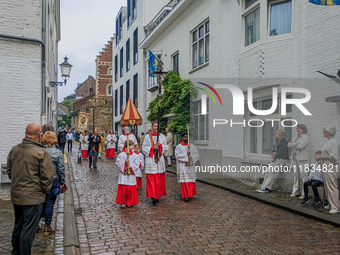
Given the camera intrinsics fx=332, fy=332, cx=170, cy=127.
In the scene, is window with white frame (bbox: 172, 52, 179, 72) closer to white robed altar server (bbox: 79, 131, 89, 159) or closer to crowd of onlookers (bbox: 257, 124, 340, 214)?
white robed altar server (bbox: 79, 131, 89, 159)

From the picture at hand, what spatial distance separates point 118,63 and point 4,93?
22263mm

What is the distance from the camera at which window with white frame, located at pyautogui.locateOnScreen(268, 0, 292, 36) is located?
9203 millimetres

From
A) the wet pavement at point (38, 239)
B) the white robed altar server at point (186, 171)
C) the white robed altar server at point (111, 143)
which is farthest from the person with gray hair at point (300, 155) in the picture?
the white robed altar server at point (111, 143)

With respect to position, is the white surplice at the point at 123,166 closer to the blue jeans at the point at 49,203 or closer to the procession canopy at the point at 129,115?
the blue jeans at the point at 49,203

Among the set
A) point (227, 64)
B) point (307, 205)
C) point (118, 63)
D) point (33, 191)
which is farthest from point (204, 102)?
point (118, 63)

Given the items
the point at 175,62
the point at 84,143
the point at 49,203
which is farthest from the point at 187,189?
the point at 84,143

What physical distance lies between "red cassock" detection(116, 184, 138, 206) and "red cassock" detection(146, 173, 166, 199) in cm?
42

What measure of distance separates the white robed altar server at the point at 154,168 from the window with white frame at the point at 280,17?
4.55 metres

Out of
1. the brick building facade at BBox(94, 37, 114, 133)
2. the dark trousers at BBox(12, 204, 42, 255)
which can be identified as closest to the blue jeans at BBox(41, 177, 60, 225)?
the dark trousers at BBox(12, 204, 42, 255)

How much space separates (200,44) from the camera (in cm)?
1502

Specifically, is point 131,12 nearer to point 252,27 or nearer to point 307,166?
point 252,27

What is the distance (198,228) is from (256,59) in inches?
237

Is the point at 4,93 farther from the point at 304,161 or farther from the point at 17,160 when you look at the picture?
the point at 304,161

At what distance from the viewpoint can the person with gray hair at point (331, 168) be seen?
670 cm
